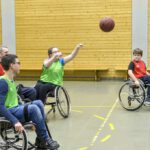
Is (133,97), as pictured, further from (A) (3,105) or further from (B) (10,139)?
(A) (3,105)

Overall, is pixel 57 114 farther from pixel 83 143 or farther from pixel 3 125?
pixel 3 125

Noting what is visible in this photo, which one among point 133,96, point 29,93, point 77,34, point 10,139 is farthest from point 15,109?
point 77,34

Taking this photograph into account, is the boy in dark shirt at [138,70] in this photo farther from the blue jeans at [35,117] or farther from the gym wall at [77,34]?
the gym wall at [77,34]

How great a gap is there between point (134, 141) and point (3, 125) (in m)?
1.66

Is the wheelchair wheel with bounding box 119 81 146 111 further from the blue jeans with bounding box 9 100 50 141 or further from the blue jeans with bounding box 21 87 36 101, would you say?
the blue jeans with bounding box 9 100 50 141

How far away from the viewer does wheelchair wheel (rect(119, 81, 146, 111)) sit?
6457 mm

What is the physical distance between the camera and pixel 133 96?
260 inches

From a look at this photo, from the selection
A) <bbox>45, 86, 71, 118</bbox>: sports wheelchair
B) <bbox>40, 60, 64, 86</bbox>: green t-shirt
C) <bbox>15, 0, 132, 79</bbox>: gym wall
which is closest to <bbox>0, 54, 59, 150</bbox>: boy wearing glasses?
<bbox>45, 86, 71, 118</bbox>: sports wheelchair

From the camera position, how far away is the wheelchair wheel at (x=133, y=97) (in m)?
6.46

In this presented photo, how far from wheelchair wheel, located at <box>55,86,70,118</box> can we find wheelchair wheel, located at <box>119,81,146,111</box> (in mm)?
977

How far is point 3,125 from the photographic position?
13.3ft

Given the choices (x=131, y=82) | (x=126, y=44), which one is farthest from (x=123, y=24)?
(x=131, y=82)

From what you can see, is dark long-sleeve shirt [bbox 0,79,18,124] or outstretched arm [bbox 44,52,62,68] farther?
outstretched arm [bbox 44,52,62,68]

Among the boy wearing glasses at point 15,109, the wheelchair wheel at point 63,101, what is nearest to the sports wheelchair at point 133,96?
the wheelchair wheel at point 63,101
